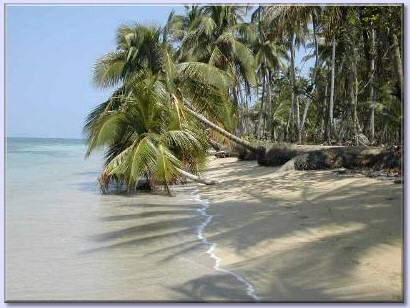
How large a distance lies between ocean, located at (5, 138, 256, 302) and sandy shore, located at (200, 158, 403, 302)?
0.92 ft

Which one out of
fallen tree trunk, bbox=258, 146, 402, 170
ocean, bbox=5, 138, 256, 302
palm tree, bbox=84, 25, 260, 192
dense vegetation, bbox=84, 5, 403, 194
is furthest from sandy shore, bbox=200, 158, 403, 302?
palm tree, bbox=84, 25, 260, 192

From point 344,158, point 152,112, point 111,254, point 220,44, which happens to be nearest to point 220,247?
point 111,254

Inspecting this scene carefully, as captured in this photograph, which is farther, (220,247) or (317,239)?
(220,247)

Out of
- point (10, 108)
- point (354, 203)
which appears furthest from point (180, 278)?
point (354, 203)

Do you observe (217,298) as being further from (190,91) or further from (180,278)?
(190,91)

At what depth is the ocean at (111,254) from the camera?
446 centimetres

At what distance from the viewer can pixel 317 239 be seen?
5.90 m

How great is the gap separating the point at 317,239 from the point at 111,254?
2.58m

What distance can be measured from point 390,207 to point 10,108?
4600 millimetres

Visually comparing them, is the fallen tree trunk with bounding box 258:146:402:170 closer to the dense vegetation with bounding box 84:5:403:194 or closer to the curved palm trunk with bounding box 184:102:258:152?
the dense vegetation with bounding box 84:5:403:194

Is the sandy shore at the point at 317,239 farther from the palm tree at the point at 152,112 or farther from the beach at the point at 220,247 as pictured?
the palm tree at the point at 152,112

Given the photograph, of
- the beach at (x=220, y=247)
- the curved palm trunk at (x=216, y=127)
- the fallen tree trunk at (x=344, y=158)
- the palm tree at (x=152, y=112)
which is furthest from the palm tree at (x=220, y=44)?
the beach at (x=220, y=247)

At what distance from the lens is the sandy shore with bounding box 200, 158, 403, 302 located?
→ 4.37m

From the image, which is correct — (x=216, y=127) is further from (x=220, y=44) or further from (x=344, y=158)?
(x=220, y=44)
